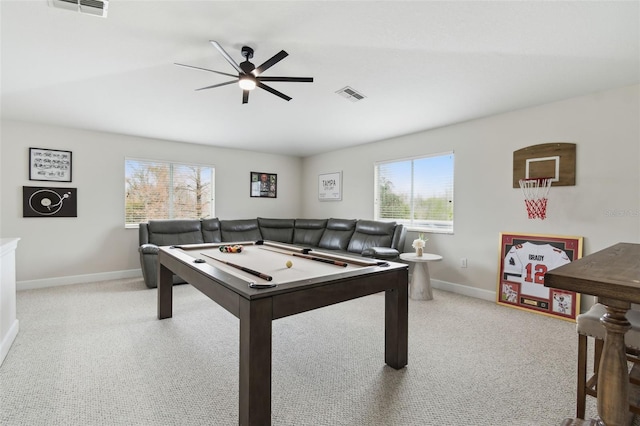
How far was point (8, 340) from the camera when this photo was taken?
2.46 meters

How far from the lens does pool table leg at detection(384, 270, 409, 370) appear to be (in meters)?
2.21

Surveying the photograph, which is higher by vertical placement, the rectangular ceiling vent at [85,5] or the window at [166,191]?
the rectangular ceiling vent at [85,5]

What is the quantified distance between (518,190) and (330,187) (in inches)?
134

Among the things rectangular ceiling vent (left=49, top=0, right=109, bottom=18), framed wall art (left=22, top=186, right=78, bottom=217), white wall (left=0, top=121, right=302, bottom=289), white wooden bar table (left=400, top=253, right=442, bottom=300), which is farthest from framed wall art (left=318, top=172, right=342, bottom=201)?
rectangular ceiling vent (left=49, top=0, right=109, bottom=18)

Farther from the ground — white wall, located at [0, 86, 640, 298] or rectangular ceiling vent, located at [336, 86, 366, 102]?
rectangular ceiling vent, located at [336, 86, 366, 102]

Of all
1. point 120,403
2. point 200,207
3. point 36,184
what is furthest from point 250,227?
point 120,403

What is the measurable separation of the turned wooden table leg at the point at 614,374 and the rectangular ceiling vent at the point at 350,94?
262 cm

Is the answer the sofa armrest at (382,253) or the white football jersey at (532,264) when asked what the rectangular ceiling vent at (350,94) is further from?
the white football jersey at (532,264)

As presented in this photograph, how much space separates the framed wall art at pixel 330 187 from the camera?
19.8ft

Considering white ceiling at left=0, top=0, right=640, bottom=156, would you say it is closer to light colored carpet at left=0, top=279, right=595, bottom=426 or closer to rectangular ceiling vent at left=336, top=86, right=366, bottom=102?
rectangular ceiling vent at left=336, top=86, right=366, bottom=102

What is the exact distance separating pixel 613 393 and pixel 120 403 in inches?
96.0

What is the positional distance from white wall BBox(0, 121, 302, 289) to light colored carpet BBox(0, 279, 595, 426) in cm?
125

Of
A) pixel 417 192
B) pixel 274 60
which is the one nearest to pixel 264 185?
pixel 417 192

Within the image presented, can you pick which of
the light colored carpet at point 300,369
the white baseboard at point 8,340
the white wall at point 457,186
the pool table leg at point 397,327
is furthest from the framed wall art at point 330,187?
the white baseboard at point 8,340
